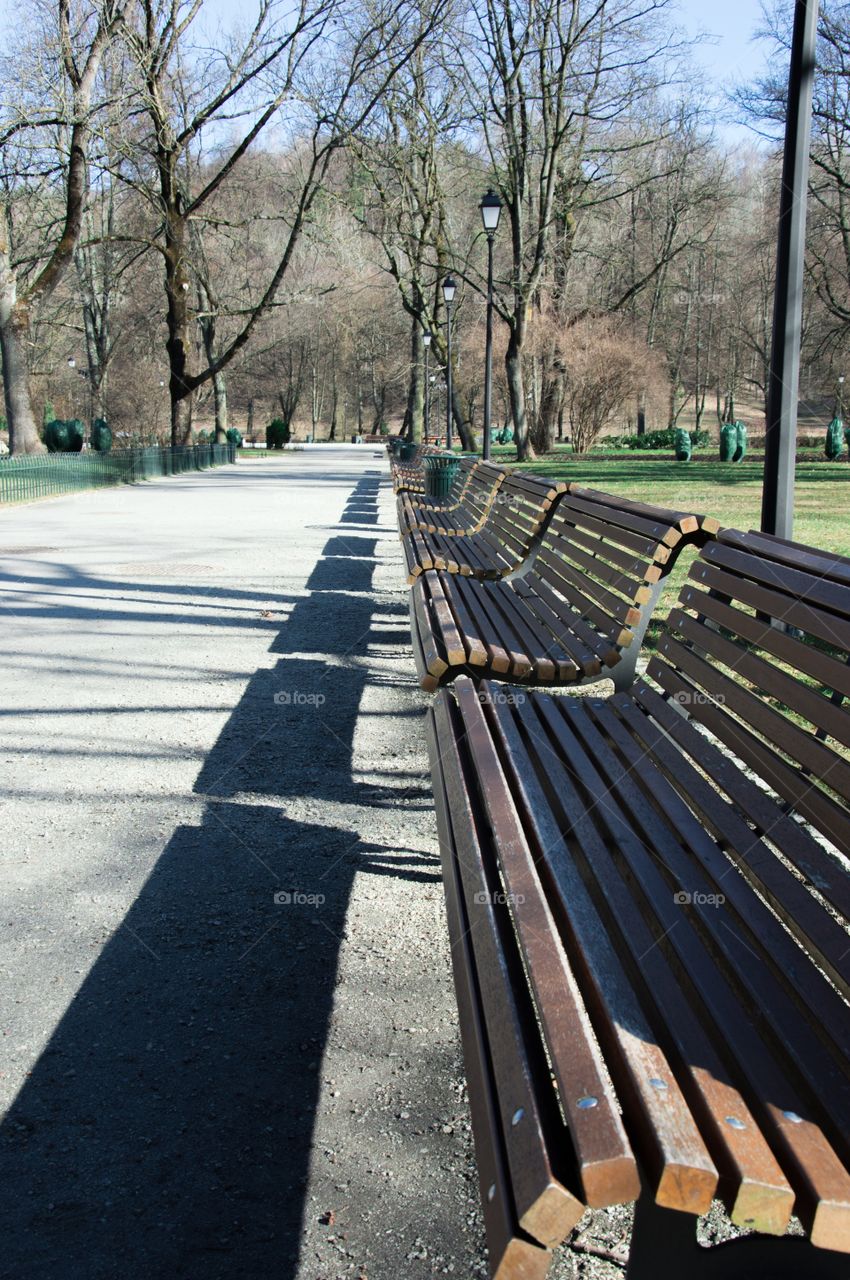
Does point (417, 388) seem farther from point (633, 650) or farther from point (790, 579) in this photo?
point (790, 579)

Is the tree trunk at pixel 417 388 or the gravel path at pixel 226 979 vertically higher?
the tree trunk at pixel 417 388

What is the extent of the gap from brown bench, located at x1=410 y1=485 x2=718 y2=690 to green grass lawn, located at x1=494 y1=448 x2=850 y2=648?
1.71 meters

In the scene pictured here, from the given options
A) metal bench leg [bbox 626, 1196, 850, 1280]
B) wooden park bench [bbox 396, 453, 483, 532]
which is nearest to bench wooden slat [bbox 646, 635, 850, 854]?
metal bench leg [bbox 626, 1196, 850, 1280]

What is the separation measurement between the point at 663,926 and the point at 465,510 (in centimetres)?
761

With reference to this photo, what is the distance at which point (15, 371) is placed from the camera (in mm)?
22391

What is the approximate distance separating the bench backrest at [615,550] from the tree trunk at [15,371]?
1874cm

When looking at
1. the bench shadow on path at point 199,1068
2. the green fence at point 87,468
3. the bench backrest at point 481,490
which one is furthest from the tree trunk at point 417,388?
the bench shadow on path at point 199,1068

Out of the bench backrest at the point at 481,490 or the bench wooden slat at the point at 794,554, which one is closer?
the bench wooden slat at the point at 794,554

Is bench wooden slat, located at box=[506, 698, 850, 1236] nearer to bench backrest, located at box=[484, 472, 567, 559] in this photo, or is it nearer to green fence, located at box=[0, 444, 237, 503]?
bench backrest, located at box=[484, 472, 567, 559]

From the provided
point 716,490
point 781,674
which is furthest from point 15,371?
point 781,674

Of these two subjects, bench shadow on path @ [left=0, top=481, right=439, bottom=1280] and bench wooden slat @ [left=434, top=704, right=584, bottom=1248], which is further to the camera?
bench shadow on path @ [left=0, top=481, right=439, bottom=1280]

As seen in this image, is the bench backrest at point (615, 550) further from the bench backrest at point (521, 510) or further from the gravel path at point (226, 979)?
the gravel path at point (226, 979)

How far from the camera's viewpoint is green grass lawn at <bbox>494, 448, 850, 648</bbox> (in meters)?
11.0

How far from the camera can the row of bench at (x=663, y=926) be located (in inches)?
56.1
